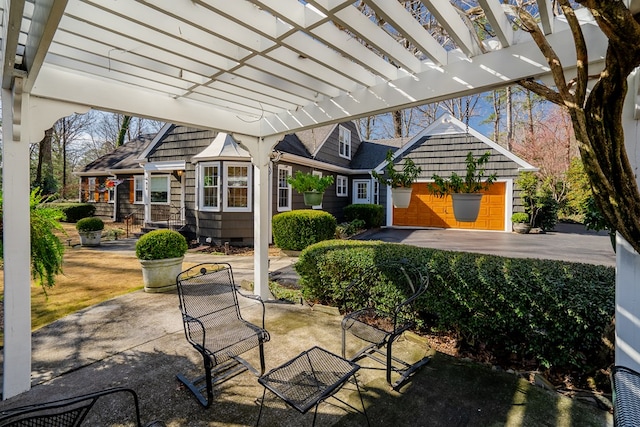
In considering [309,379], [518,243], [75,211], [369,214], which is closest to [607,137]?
[309,379]

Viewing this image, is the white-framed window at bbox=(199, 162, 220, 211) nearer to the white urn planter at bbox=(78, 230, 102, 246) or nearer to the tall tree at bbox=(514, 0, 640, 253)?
the white urn planter at bbox=(78, 230, 102, 246)

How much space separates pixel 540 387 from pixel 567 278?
100 centimetres

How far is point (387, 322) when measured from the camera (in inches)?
147

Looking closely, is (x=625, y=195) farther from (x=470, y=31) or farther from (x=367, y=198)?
(x=367, y=198)

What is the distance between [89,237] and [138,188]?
4.11 meters

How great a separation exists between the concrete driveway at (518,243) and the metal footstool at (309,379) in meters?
6.62

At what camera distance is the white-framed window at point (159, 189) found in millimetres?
11609

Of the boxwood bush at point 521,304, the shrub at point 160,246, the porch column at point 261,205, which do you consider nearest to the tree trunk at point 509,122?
the boxwood bush at point 521,304

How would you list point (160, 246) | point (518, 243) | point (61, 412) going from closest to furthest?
point (61, 412)
point (160, 246)
point (518, 243)

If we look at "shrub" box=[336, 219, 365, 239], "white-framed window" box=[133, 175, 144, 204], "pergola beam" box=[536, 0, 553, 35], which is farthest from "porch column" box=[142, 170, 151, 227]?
"pergola beam" box=[536, 0, 553, 35]

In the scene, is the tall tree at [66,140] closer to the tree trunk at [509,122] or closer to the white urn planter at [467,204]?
the white urn planter at [467,204]

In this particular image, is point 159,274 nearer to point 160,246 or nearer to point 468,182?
point 160,246

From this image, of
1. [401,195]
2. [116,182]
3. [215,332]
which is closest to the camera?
[215,332]

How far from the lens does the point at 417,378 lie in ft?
8.87
